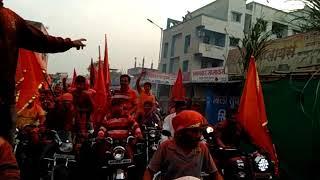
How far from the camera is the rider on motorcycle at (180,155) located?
4.25 m

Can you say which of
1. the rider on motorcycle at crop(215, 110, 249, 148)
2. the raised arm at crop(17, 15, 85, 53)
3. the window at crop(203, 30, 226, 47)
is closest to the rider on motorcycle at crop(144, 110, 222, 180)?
the raised arm at crop(17, 15, 85, 53)

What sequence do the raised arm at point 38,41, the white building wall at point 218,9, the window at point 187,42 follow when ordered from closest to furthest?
the raised arm at point 38,41 → the window at point 187,42 → the white building wall at point 218,9

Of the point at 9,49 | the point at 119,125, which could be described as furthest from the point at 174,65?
the point at 9,49

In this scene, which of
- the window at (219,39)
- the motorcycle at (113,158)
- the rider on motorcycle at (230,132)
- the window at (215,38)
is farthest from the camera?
the window at (219,39)

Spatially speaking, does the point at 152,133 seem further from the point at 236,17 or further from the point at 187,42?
the point at 236,17

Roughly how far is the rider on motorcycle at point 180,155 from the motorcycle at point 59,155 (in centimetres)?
279

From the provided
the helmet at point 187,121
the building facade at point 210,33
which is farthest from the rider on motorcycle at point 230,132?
the building facade at point 210,33

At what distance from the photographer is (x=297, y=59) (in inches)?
684

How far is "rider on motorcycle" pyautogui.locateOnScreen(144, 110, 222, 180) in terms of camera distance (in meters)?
4.25

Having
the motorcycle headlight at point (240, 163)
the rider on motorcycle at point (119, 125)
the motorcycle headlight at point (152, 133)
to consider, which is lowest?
the motorcycle headlight at point (240, 163)

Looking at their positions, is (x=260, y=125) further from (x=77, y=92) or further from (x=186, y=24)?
(x=186, y=24)

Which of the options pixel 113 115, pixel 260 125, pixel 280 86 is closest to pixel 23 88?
pixel 113 115

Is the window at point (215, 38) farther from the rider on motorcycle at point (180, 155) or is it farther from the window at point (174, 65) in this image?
the rider on motorcycle at point (180, 155)

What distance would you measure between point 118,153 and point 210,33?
40236mm
